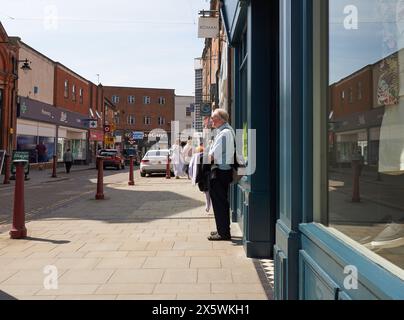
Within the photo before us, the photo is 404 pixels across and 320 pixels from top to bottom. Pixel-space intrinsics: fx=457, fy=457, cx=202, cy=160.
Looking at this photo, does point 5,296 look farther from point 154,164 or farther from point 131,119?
point 131,119

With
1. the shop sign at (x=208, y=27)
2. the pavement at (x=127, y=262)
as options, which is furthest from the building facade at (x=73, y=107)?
the pavement at (x=127, y=262)

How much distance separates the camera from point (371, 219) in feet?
7.25

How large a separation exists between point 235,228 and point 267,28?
3.41 m

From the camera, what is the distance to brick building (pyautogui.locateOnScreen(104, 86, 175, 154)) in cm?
7831

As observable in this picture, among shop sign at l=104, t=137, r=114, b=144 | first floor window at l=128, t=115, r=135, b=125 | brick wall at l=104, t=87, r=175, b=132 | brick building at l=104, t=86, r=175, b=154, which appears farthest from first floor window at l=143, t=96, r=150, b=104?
shop sign at l=104, t=137, r=114, b=144

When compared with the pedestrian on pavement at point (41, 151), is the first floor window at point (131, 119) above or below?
above

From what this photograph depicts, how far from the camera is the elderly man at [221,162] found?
601 cm

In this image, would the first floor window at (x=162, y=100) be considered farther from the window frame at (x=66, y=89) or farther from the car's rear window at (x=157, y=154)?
the car's rear window at (x=157, y=154)

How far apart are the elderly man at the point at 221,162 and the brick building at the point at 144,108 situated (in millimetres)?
71254

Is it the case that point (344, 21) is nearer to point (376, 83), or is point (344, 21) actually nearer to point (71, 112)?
point (376, 83)

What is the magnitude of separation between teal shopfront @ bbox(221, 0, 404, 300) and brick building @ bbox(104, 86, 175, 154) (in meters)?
74.5

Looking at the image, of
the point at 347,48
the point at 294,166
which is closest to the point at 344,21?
the point at 347,48

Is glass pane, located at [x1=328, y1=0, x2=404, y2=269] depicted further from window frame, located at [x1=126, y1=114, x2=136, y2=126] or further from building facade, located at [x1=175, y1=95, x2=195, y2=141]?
window frame, located at [x1=126, y1=114, x2=136, y2=126]

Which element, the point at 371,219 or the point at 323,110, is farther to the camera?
the point at 323,110
